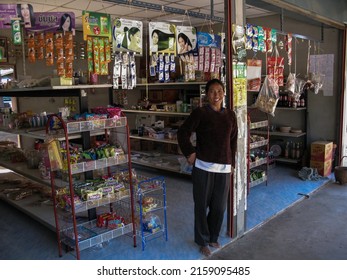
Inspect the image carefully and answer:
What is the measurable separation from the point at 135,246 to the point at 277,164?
4.48m

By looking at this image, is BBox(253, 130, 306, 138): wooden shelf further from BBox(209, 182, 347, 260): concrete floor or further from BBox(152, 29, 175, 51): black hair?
BBox(152, 29, 175, 51): black hair

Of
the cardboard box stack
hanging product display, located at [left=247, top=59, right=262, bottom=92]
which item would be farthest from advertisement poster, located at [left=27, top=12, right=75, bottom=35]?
the cardboard box stack

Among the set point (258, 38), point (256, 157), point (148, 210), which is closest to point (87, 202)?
point (148, 210)

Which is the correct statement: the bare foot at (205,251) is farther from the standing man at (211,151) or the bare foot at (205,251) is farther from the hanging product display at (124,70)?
the hanging product display at (124,70)

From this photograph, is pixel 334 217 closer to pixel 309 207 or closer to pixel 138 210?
pixel 309 207

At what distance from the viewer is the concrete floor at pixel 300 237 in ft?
11.6

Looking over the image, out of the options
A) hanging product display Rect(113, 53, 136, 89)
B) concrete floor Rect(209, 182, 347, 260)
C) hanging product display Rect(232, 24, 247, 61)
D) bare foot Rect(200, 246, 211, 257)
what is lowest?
concrete floor Rect(209, 182, 347, 260)

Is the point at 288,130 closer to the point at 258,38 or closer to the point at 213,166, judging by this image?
the point at 258,38

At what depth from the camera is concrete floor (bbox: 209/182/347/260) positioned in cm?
353

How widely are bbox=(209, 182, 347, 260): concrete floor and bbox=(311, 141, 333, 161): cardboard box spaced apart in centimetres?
126

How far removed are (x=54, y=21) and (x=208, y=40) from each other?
1.72 m

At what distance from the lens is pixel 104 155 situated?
3.37m

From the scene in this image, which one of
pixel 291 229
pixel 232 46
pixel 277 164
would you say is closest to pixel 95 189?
pixel 232 46

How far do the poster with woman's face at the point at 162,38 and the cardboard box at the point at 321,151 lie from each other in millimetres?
3802
